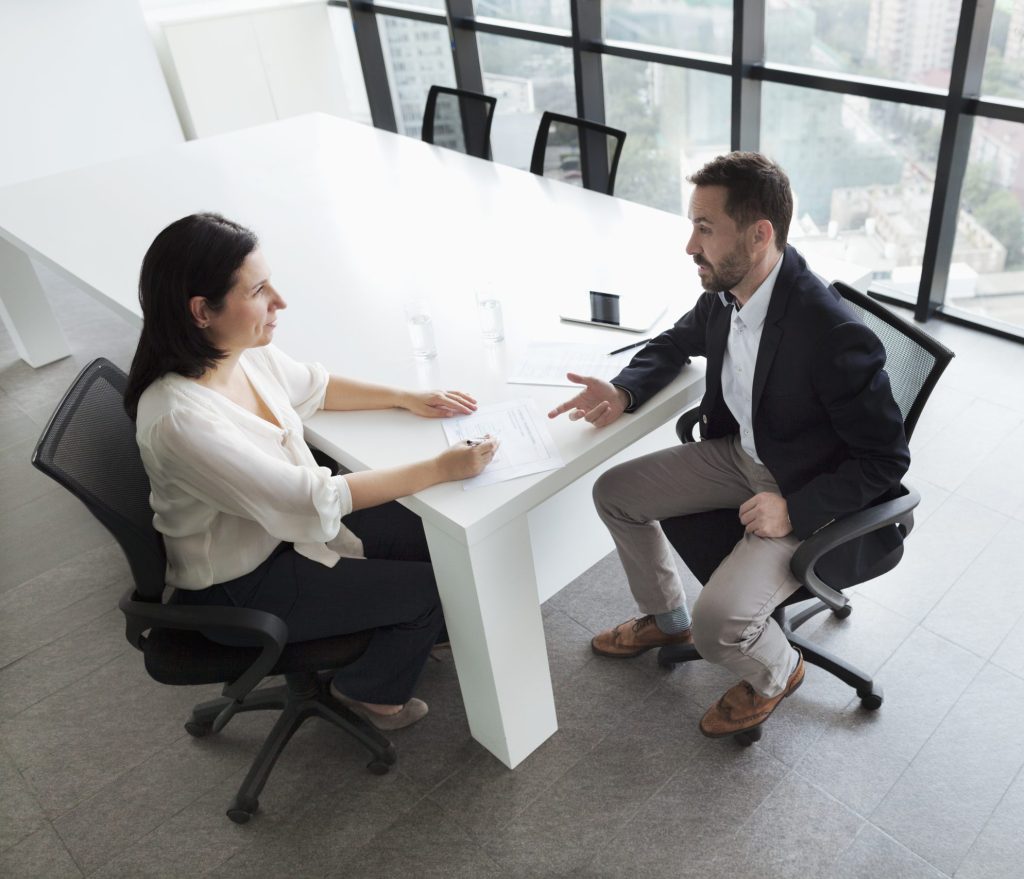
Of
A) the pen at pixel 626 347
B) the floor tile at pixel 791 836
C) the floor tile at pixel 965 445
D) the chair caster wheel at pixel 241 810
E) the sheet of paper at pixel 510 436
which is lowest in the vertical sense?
the floor tile at pixel 965 445

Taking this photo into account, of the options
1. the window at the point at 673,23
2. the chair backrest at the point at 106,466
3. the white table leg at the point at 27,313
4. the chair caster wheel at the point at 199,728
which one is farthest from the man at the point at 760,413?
the white table leg at the point at 27,313

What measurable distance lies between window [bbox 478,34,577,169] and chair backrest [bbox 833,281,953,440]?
3464mm

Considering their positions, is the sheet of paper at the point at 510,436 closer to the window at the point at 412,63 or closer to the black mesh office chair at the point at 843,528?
the black mesh office chair at the point at 843,528

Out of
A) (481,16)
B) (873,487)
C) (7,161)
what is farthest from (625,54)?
(7,161)

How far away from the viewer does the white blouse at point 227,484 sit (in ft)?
5.55

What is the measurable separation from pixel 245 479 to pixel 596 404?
2.48 ft

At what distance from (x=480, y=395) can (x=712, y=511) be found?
0.61 meters

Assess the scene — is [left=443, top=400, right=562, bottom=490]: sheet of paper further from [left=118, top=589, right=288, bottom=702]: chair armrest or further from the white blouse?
[left=118, top=589, right=288, bottom=702]: chair armrest

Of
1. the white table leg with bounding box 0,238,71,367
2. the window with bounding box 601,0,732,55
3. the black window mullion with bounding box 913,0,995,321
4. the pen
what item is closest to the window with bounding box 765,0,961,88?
the black window mullion with bounding box 913,0,995,321

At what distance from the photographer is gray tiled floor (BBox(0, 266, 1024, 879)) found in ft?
6.30

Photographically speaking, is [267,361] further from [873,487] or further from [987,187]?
[987,187]

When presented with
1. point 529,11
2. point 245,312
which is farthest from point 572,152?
point 245,312

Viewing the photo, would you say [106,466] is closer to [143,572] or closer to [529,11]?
[143,572]

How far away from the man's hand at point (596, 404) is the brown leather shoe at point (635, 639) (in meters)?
0.69
